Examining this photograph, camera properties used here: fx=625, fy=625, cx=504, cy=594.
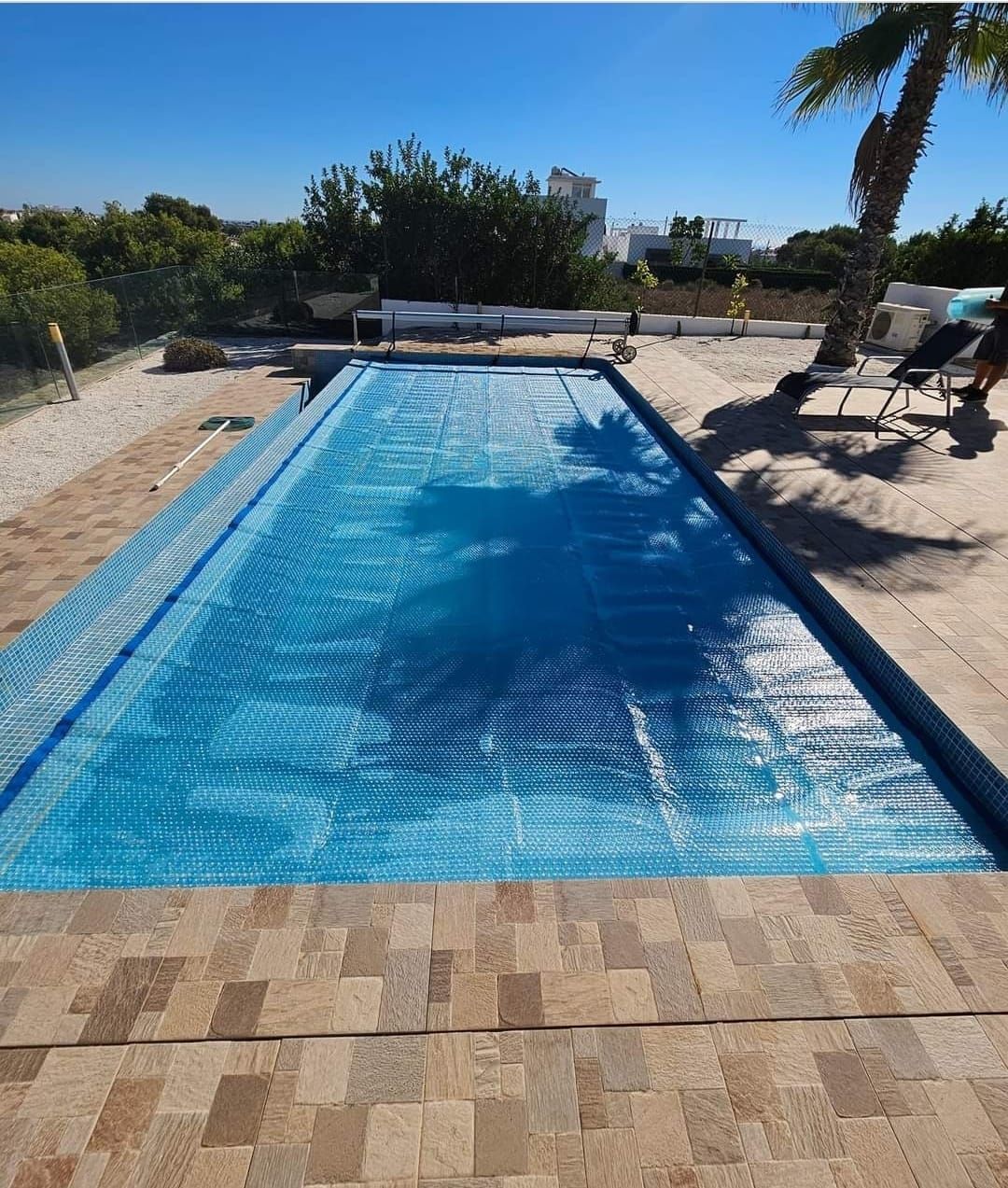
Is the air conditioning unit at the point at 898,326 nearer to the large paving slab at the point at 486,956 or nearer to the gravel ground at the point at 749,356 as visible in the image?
the gravel ground at the point at 749,356

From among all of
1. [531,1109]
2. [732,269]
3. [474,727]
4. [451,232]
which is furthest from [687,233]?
[531,1109]

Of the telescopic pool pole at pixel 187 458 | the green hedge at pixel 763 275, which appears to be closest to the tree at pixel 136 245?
the green hedge at pixel 763 275

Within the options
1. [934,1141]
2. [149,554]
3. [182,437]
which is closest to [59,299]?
[182,437]

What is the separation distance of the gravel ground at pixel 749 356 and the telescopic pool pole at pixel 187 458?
785 centimetres

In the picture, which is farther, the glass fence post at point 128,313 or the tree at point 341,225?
the tree at point 341,225

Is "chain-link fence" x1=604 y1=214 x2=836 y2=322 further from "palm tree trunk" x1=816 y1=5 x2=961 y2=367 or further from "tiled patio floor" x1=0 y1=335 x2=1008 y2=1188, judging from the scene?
"tiled patio floor" x1=0 y1=335 x2=1008 y2=1188

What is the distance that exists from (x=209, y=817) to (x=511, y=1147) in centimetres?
203

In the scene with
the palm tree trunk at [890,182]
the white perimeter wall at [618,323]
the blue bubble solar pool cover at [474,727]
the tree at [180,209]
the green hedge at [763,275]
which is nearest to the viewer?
the blue bubble solar pool cover at [474,727]

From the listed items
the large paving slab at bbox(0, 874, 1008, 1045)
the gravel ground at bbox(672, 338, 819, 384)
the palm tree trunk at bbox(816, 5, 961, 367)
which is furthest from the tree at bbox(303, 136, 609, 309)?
the large paving slab at bbox(0, 874, 1008, 1045)

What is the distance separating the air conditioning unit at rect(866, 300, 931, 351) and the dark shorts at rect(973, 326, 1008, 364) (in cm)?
491

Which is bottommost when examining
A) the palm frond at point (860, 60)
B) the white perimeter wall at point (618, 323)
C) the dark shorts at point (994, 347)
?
the white perimeter wall at point (618, 323)

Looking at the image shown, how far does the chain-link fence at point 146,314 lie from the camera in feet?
29.1

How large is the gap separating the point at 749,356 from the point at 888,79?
4.85 meters

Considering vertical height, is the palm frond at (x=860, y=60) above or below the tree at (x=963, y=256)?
above
